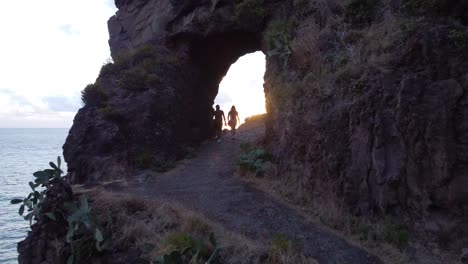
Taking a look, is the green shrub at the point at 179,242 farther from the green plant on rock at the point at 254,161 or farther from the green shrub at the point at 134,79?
the green shrub at the point at 134,79

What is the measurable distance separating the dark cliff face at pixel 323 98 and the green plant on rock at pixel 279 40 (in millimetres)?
55

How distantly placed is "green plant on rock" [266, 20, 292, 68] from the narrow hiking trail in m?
4.59

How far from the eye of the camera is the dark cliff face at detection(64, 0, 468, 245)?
11578mm

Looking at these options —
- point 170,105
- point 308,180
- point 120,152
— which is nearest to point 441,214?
point 308,180

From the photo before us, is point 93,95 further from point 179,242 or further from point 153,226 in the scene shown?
point 179,242

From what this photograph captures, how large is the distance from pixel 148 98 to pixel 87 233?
9.36 metres

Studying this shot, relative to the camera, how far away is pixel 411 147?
463 inches

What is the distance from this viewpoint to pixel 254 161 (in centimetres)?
1678

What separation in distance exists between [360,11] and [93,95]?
36.2ft

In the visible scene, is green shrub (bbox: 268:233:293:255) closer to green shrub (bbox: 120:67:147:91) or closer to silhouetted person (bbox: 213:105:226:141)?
green shrub (bbox: 120:67:147:91)

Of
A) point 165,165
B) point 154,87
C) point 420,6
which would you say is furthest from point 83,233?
point 420,6

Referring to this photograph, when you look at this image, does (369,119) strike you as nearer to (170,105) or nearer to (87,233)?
(87,233)

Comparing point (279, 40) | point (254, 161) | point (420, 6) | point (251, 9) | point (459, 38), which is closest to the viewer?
point (459, 38)

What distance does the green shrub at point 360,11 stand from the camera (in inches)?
615
